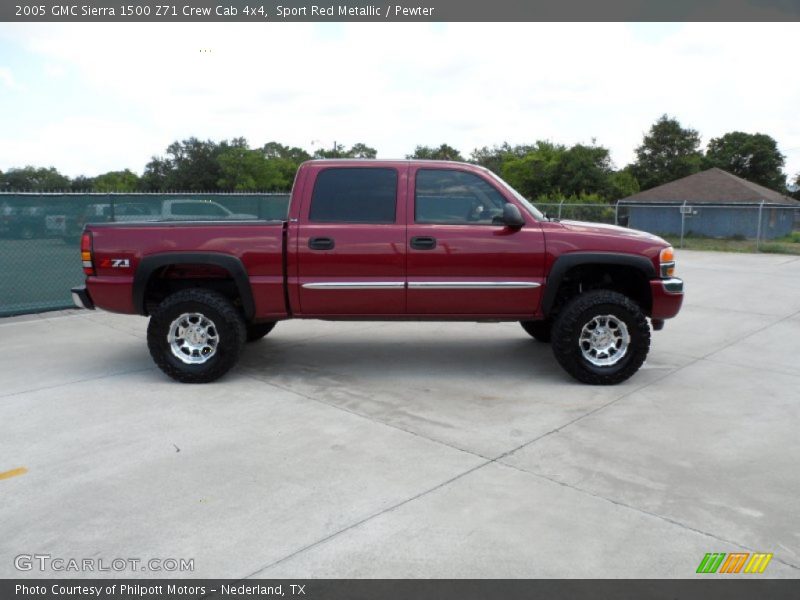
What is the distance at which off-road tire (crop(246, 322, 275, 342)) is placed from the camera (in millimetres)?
7450

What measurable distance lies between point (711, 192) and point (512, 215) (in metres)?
35.2

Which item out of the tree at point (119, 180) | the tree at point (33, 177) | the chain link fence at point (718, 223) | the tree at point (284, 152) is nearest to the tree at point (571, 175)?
the chain link fence at point (718, 223)

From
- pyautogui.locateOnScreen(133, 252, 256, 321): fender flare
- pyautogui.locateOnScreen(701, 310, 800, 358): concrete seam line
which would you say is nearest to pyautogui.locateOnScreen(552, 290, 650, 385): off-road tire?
pyautogui.locateOnScreen(701, 310, 800, 358): concrete seam line

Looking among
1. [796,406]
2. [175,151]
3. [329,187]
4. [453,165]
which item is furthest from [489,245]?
[175,151]

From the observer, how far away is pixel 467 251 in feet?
19.1

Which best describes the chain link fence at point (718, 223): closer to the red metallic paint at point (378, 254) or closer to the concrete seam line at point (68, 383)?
the red metallic paint at point (378, 254)

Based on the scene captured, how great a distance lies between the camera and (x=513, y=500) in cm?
370

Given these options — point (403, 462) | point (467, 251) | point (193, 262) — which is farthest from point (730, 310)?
point (193, 262)

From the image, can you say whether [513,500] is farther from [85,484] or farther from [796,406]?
[796,406]

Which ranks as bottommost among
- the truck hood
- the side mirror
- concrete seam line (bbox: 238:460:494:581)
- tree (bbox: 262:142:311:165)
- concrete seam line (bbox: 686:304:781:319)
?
concrete seam line (bbox: 238:460:494:581)

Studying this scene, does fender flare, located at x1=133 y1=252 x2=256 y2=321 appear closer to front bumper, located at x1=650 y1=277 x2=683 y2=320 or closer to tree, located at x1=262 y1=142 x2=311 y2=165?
front bumper, located at x1=650 y1=277 x2=683 y2=320

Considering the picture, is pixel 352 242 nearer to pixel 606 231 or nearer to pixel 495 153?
pixel 606 231

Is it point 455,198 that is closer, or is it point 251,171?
point 455,198
